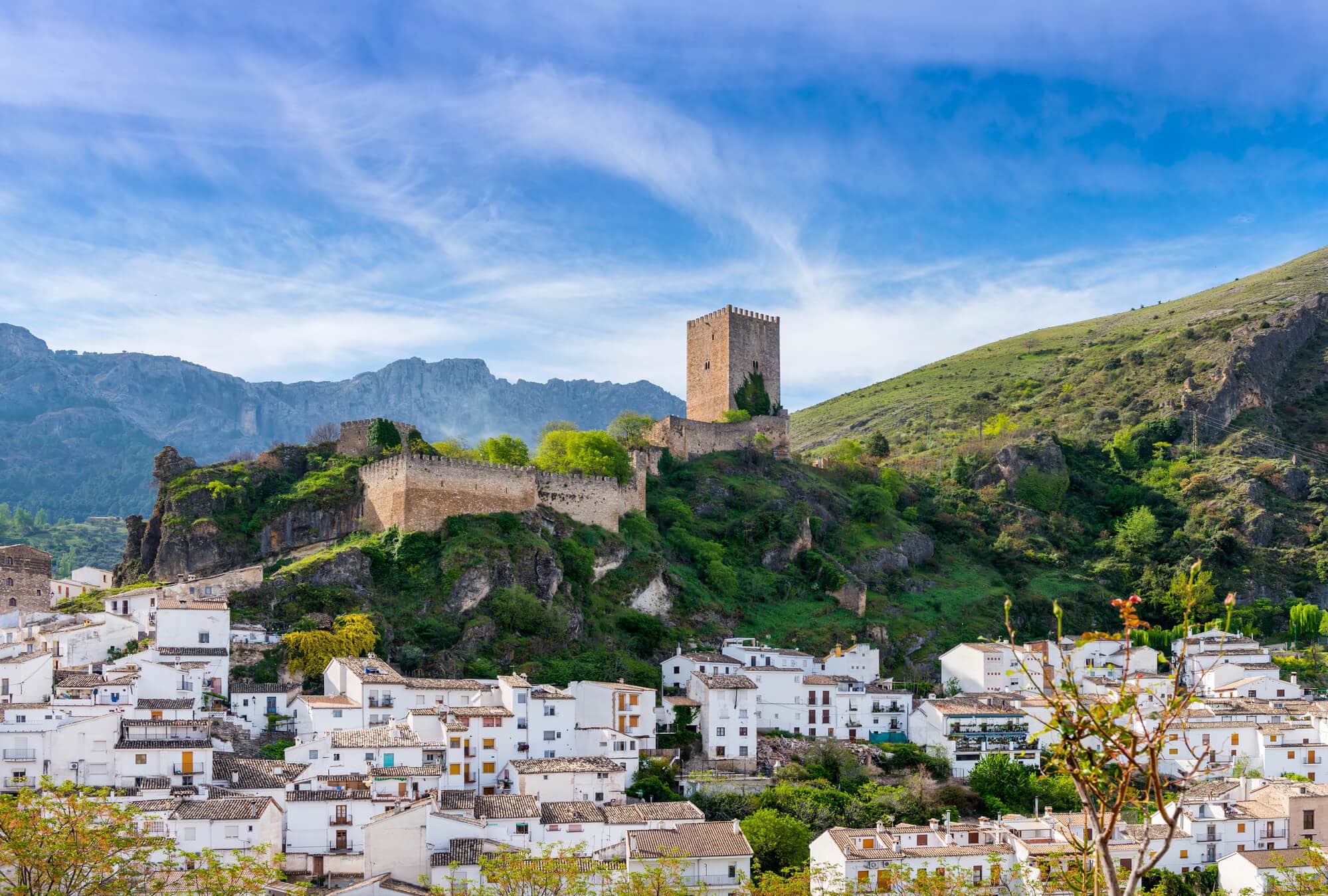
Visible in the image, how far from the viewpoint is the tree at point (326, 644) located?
43.6m

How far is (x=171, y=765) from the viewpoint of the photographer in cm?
3506

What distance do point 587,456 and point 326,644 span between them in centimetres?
1954

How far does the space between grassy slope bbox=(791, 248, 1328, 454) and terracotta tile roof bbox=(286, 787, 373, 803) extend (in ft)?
220

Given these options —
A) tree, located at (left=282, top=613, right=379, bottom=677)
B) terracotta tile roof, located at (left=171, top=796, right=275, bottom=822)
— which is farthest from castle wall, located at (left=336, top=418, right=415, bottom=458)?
terracotta tile roof, located at (left=171, top=796, right=275, bottom=822)

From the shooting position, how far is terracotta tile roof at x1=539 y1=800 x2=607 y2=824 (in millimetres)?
34312

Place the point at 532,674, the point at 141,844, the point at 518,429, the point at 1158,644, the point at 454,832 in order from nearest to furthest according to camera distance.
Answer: the point at 141,844 → the point at 454,832 → the point at 532,674 → the point at 1158,644 → the point at 518,429

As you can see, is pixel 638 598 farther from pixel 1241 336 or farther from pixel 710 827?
pixel 1241 336

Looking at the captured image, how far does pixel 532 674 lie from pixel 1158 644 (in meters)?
32.3

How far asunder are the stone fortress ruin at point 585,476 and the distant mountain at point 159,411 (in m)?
94.7

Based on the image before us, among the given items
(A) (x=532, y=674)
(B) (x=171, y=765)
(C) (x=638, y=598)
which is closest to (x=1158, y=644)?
(C) (x=638, y=598)

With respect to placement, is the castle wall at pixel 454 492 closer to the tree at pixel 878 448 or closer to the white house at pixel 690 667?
the white house at pixel 690 667

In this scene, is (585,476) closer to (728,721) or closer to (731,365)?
(728,721)

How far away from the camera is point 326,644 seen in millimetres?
43969

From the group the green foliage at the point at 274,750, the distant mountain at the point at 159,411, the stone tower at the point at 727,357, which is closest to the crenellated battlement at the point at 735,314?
the stone tower at the point at 727,357
